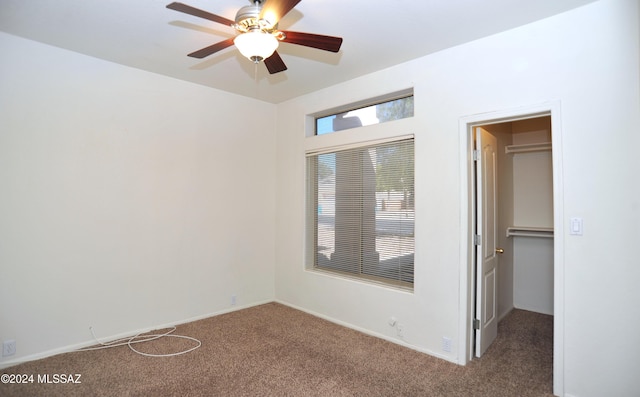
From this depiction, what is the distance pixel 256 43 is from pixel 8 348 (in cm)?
320

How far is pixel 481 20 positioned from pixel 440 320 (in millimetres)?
2489

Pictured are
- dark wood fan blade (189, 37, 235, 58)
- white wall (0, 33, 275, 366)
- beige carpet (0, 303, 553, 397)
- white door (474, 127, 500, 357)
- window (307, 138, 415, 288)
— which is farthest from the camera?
window (307, 138, 415, 288)

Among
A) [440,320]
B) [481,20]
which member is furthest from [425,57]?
[440,320]

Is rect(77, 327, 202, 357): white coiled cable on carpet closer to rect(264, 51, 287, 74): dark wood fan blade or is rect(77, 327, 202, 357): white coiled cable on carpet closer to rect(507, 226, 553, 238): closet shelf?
rect(264, 51, 287, 74): dark wood fan blade

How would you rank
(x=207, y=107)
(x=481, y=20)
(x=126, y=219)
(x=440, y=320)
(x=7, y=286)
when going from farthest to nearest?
(x=207, y=107) → (x=126, y=219) → (x=440, y=320) → (x=7, y=286) → (x=481, y=20)

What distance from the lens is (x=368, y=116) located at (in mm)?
3775

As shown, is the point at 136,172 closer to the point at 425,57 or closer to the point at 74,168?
the point at 74,168

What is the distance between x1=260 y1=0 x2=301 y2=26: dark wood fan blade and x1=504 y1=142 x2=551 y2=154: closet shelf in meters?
3.56

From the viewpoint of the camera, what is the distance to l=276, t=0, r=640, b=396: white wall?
85.5 inches

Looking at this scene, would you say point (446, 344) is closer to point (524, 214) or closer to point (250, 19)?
point (524, 214)

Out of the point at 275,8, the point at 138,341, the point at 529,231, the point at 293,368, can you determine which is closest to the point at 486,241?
the point at 529,231

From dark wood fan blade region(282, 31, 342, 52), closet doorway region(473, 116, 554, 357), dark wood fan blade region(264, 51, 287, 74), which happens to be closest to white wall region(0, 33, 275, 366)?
dark wood fan blade region(264, 51, 287, 74)

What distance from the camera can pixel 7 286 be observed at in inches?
110

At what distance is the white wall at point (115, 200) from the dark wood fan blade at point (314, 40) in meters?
2.26
